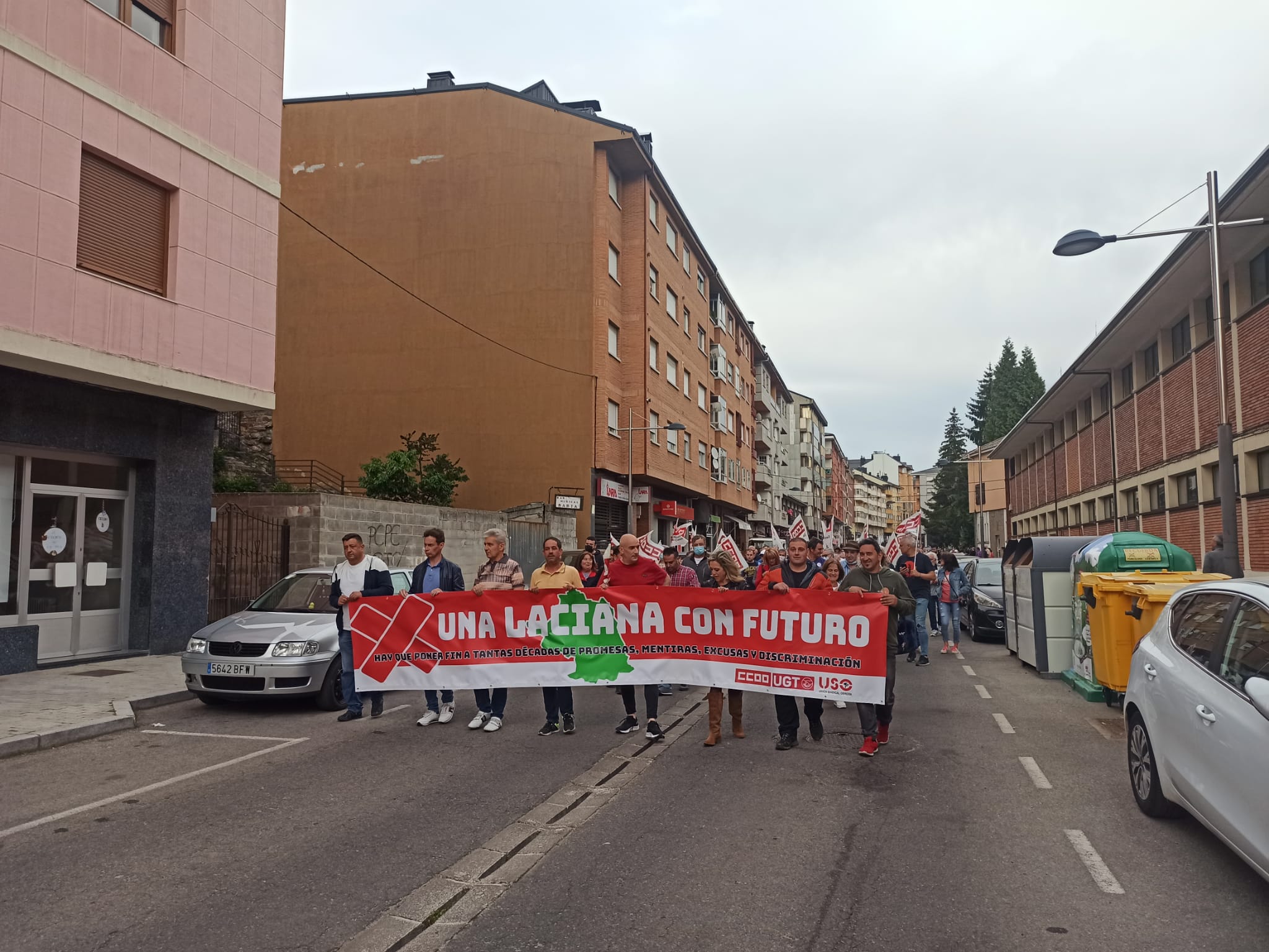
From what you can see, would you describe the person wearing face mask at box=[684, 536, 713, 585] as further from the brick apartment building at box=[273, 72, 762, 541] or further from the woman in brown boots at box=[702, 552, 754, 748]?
the brick apartment building at box=[273, 72, 762, 541]

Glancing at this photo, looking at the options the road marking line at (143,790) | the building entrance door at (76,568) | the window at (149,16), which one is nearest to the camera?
the road marking line at (143,790)

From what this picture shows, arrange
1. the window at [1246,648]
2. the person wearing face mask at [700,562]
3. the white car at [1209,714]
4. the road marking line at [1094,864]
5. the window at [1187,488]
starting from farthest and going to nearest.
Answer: the window at [1187,488] < the person wearing face mask at [700,562] < the road marking line at [1094,864] < the window at [1246,648] < the white car at [1209,714]

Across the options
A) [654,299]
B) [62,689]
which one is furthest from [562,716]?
[654,299]

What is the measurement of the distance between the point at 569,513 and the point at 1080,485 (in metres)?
19.2

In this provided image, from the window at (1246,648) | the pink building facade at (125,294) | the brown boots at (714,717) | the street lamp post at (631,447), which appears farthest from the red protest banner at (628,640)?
the street lamp post at (631,447)

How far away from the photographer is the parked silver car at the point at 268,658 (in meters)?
9.86

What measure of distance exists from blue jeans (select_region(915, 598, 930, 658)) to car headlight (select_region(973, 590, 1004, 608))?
9.34 ft

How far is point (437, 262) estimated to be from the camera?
32.1 metres

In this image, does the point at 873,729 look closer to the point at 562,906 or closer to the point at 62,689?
the point at 562,906

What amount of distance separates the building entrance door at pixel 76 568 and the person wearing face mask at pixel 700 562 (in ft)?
28.8

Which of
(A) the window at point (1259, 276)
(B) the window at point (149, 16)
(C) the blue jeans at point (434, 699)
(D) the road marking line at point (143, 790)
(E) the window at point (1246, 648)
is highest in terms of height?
(B) the window at point (149, 16)

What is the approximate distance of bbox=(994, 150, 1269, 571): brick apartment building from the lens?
18109 mm

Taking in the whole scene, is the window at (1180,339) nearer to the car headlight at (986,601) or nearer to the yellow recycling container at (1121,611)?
the car headlight at (986,601)

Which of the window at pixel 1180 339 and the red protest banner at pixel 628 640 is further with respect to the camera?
the window at pixel 1180 339
